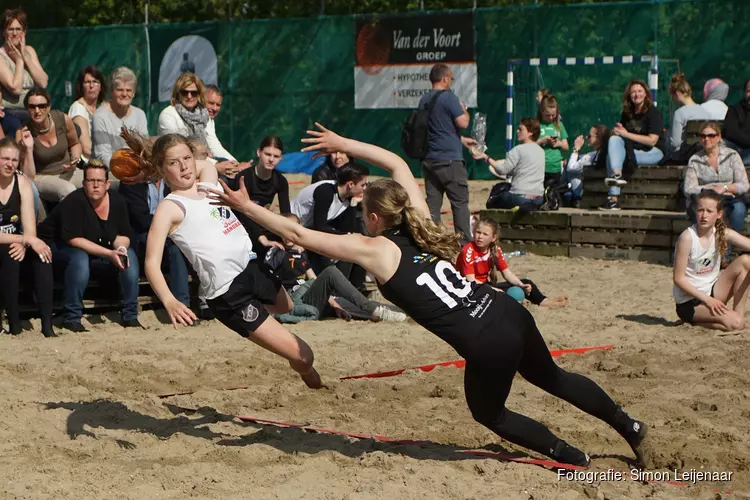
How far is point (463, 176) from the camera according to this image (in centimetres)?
1292

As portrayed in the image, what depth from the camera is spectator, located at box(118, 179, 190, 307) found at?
1039cm

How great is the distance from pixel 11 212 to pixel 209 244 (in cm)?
363

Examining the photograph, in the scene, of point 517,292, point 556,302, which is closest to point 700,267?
point 556,302

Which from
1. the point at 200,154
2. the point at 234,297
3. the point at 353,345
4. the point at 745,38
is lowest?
the point at 353,345

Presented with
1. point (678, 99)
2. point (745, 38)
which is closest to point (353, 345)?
point (678, 99)

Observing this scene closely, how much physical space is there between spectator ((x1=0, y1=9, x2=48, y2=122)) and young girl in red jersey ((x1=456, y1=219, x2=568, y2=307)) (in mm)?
4771

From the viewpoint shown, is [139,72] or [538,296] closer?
[538,296]

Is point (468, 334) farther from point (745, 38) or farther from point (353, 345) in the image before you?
point (745, 38)

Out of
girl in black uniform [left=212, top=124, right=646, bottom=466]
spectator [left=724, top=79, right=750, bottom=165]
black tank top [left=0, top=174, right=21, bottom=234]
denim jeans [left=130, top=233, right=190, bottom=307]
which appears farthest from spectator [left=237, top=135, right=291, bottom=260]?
spectator [left=724, top=79, right=750, bottom=165]

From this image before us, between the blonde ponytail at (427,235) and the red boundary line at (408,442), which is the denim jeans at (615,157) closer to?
the red boundary line at (408,442)

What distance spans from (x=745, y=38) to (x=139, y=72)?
1354 centimetres

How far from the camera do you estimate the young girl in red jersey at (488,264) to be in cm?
1045

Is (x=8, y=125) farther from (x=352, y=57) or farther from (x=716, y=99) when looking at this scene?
(x=352, y=57)

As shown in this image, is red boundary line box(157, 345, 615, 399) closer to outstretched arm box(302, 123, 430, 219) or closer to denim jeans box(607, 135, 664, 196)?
outstretched arm box(302, 123, 430, 219)
